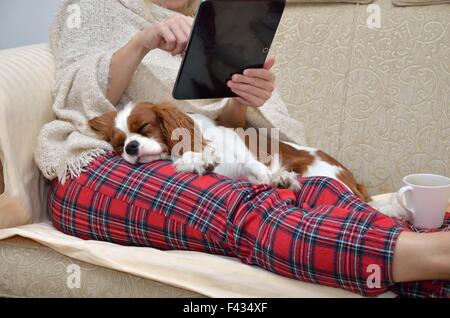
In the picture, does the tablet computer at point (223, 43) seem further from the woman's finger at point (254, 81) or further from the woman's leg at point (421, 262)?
the woman's leg at point (421, 262)

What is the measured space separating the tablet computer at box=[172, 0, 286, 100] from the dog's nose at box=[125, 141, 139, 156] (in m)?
0.16

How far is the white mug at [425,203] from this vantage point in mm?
1143

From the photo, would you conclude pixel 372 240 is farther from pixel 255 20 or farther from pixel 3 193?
pixel 3 193

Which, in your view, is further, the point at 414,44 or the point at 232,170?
the point at 414,44

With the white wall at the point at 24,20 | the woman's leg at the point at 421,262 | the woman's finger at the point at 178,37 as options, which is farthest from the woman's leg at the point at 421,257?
the white wall at the point at 24,20

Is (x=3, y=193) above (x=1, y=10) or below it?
below

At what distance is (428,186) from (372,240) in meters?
0.25

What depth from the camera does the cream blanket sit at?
134cm

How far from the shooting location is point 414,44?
1.74 metres

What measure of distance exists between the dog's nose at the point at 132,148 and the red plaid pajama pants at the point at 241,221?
34mm

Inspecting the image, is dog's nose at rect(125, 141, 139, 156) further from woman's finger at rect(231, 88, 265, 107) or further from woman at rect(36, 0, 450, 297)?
woman's finger at rect(231, 88, 265, 107)
